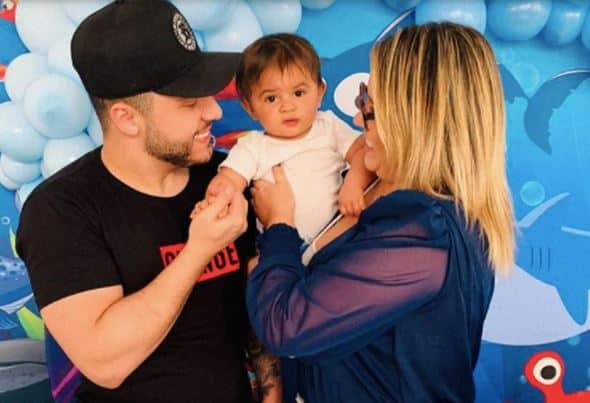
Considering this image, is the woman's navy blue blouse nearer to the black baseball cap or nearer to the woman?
the woman

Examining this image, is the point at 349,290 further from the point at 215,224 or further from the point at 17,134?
the point at 17,134

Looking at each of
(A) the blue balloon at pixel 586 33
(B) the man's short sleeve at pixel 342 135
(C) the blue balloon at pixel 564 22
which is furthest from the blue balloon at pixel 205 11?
(A) the blue balloon at pixel 586 33

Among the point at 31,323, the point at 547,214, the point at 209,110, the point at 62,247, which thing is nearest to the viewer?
the point at 62,247

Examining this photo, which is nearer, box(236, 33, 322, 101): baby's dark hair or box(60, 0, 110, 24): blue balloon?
box(236, 33, 322, 101): baby's dark hair

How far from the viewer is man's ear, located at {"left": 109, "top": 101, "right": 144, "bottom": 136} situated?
1.54m

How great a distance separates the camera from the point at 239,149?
1.82 meters

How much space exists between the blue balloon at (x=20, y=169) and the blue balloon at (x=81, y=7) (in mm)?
533

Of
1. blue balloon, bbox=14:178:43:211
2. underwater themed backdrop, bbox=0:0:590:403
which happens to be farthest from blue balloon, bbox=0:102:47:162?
blue balloon, bbox=14:178:43:211

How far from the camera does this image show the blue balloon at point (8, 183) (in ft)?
7.38

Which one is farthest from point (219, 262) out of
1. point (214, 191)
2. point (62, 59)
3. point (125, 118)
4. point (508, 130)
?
point (508, 130)

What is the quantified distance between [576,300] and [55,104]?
6.54 feet

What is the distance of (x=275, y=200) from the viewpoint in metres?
1.65

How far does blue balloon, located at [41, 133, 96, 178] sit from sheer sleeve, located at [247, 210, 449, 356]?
103 cm

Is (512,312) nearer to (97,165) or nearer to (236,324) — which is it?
(236,324)
